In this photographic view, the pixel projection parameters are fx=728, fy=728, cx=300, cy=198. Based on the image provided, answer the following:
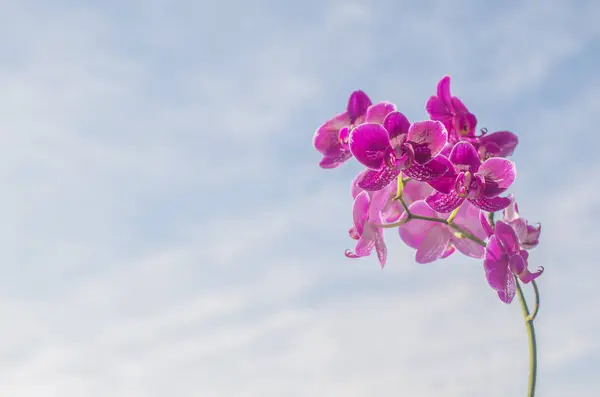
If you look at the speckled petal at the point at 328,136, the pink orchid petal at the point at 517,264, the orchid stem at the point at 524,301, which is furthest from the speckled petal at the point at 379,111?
the pink orchid petal at the point at 517,264

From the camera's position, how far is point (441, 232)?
189cm

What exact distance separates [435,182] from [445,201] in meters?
0.05

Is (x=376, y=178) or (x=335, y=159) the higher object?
(x=335, y=159)

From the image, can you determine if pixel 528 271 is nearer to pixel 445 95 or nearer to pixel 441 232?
pixel 441 232

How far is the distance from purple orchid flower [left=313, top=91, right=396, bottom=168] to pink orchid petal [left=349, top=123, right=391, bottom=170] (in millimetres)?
231

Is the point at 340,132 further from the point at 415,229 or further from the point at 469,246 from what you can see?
the point at 469,246

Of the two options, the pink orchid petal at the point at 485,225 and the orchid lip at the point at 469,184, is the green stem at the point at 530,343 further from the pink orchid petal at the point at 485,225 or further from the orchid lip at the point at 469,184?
the orchid lip at the point at 469,184

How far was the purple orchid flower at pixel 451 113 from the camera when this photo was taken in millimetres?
1768

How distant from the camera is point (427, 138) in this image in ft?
5.19

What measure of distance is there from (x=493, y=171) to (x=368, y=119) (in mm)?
351

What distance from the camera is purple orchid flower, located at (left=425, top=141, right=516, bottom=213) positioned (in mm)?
1582

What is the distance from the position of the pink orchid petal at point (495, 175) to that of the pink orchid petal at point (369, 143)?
0.22 metres

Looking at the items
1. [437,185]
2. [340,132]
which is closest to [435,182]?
[437,185]

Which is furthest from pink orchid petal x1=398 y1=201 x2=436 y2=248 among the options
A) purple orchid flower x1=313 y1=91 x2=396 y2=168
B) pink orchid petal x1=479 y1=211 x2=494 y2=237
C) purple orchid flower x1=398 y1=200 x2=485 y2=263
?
purple orchid flower x1=313 y1=91 x2=396 y2=168
